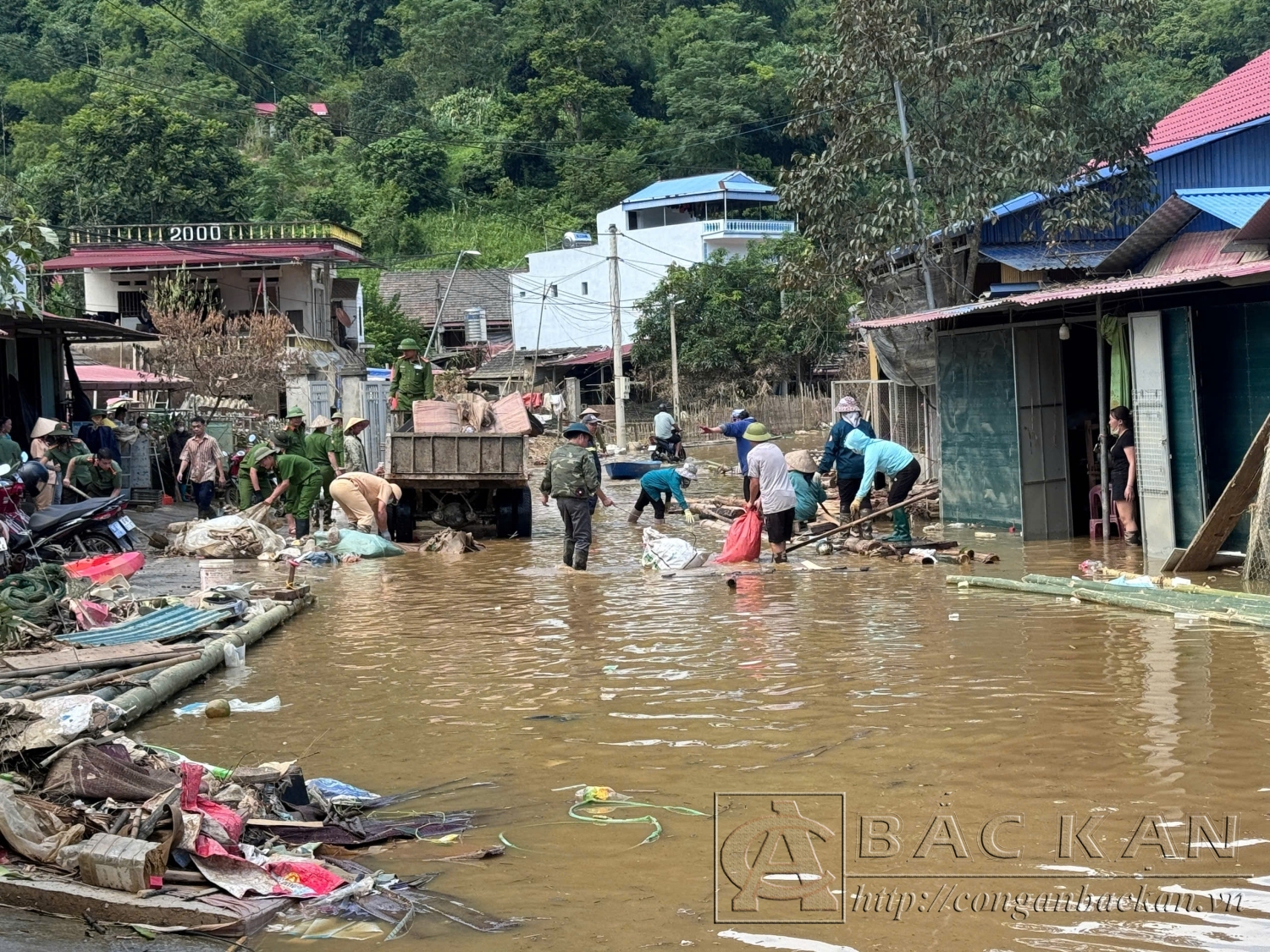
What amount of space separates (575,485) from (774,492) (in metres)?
2.11

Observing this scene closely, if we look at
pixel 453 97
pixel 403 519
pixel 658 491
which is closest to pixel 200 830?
pixel 403 519

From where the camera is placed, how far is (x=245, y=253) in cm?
3872

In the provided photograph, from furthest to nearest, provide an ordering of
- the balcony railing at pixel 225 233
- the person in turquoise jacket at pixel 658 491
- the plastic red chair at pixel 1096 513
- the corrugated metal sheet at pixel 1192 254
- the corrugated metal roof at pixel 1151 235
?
1. the balcony railing at pixel 225 233
2. the person in turquoise jacket at pixel 658 491
3. the plastic red chair at pixel 1096 513
4. the corrugated metal roof at pixel 1151 235
5. the corrugated metal sheet at pixel 1192 254

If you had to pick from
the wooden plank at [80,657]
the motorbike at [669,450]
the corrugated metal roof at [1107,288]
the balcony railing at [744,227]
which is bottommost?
the wooden plank at [80,657]

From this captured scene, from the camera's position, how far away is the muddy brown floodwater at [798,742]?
485 centimetres

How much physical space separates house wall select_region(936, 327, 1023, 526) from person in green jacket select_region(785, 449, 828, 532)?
210 cm

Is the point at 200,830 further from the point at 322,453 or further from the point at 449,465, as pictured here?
the point at 322,453

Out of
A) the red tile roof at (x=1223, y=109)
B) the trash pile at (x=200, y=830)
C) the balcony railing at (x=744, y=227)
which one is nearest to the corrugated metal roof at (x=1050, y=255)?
the red tile roof at (x=1223, y=109)

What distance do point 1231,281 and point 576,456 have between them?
639 centimetres

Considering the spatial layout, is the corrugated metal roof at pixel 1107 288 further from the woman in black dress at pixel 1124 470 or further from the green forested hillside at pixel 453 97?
the green forested hillside at pixel 453 97

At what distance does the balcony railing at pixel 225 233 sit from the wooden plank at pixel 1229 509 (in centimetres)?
3108

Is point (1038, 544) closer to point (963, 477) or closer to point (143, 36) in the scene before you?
point (963, 477)

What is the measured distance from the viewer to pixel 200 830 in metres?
5.26

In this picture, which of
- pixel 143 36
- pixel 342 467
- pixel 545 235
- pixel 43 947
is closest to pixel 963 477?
pixel 342 467
